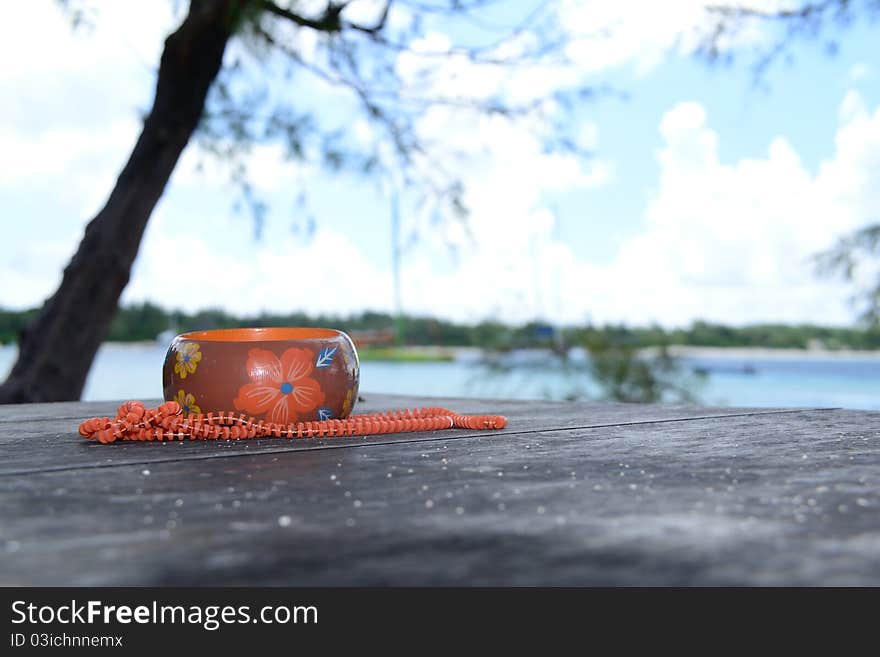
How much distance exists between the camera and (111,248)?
3076 millimetres

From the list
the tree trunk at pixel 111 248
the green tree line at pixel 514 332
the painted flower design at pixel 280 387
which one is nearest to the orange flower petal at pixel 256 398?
the painted flower design at pixel 280 387

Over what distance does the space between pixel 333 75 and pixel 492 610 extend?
344 cm

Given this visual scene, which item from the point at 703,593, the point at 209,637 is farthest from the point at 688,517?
the point at 209,637

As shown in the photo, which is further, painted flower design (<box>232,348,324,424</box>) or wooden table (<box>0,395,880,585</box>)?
painted flower design (<box>232,348,324,424</box>)

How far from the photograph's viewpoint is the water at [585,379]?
528cm

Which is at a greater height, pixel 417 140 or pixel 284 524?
pixel 417 140

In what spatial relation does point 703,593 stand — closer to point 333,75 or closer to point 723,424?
point 723,424

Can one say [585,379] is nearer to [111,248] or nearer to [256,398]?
[111,248]

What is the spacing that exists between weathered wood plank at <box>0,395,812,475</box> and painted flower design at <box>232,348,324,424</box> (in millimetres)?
52

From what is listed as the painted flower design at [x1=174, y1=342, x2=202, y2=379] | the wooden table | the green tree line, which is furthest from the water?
the wooden table

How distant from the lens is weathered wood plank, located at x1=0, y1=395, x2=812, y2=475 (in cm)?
80

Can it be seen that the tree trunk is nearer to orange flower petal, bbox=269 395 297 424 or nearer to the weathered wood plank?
the weathered wood plank

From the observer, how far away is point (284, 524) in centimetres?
51

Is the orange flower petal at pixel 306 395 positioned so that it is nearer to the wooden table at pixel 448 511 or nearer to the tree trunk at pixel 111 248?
the wooden table at pixel 448 511
